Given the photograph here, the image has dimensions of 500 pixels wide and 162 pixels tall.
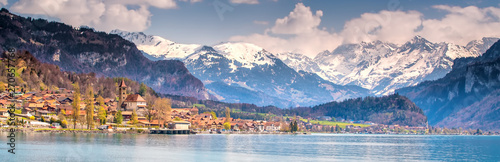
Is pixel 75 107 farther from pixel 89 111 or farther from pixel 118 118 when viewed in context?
pixel 118 118

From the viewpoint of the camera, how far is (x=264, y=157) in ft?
351

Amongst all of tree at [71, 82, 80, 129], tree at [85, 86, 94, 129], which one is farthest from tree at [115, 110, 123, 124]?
tree at [71, 82, 80, 129]

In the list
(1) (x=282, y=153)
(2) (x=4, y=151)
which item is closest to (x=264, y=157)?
(1) (x=282, y=153)

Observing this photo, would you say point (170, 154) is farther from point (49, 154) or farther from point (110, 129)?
point (110, 129)

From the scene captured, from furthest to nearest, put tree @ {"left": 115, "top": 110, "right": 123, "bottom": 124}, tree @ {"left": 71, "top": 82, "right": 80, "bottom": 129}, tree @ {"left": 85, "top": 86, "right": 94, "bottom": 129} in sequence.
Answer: tree @ {"left": 115, "top": 110, "right": 123, "bottom": 124} → tree @ {"left": 85, "top": 86, "right": 94, "bottom": 129} → tree @ {"left": 71, "top": 82, "right": 80, "bottom": 129}

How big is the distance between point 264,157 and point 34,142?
43.4 meters

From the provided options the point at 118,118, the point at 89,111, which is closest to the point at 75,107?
the point at 89,111

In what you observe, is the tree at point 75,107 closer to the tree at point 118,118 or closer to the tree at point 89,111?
the tree at point 89,111

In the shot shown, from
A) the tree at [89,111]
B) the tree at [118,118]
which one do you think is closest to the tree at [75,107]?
the tree at [89,111]

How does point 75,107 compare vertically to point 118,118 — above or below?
above

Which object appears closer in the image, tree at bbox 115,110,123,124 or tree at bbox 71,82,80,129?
tree at bbox 71,82,80,129

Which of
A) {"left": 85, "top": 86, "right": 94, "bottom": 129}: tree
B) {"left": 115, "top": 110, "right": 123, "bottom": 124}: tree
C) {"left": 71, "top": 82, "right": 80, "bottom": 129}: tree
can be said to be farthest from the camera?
{"left": 115, "top": 110, "right": 123, "bottom": 124}: tree

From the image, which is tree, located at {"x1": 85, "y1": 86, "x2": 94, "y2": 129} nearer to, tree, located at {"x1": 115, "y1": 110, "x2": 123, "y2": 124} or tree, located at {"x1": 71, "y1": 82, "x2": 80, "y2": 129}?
tree, located at {"x1": 71, "y1": 82, "x2": 80, "y2": 129}

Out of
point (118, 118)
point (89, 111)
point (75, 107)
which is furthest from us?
point (118, 118)
